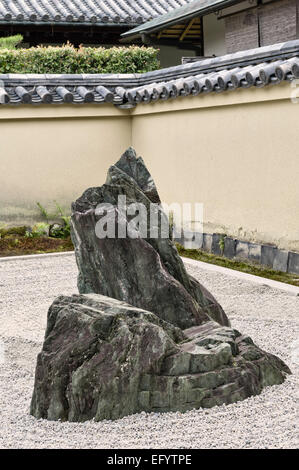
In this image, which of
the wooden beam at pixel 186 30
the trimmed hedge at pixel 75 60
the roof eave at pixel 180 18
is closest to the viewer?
the roof eave at pixel 180 18

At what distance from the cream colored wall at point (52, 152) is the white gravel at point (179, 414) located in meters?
4.39

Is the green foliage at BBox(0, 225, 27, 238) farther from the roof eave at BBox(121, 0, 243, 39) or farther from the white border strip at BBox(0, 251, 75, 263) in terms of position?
the roof eave at BBox(121, 0, 243, 39)

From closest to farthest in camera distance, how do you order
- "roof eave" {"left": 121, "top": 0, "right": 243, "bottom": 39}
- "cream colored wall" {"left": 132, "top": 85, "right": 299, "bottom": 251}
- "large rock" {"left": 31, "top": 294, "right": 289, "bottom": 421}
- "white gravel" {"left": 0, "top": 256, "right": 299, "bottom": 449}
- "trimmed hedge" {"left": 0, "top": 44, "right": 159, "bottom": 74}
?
"white gravel" {"left": 0, "top": 256, "right": 299, "bottom": 449} < "large rock" {"left": 31, "top": 294, "right": 289, "bottom": 421} < "cream colored wall" {"left": 132, "top": 85, "right": 299, "bottom": 251} < "roof eave" {"left": 121, "top": 0, "right": 243, "bottom": 39} < "trimmed hedge" {"left": 0, "top": 44, "right": 159, "bottom": 74}

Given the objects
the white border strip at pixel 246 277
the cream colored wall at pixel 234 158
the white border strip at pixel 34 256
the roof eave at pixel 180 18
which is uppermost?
the roof eave at pixel 180 18

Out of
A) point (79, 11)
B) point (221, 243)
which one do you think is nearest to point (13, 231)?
point (221, 243)

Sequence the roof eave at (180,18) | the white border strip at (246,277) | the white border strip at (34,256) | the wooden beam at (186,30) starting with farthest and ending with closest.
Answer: the wooden beam at (186,30) < the roof eave at (180,18) < the white border strip at (34,256) < the white border strip at (246,277)

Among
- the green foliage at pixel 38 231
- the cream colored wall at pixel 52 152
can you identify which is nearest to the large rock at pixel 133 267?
the green foliage at pixel 38 231

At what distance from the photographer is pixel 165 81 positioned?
1166cm

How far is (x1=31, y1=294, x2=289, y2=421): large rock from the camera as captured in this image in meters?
4.51

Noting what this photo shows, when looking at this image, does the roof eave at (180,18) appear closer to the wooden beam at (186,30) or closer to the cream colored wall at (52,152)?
the wooden beam at (186,30)

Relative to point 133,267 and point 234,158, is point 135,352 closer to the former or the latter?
point 133,267

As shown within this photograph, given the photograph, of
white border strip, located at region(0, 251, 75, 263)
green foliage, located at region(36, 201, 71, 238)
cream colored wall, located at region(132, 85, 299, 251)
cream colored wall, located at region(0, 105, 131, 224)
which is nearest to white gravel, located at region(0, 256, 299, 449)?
cream colored wall, located at region(132, 85, 299, 251)

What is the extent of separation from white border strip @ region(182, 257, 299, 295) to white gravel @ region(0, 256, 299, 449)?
31 centimetres

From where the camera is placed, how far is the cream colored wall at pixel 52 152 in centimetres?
1163
